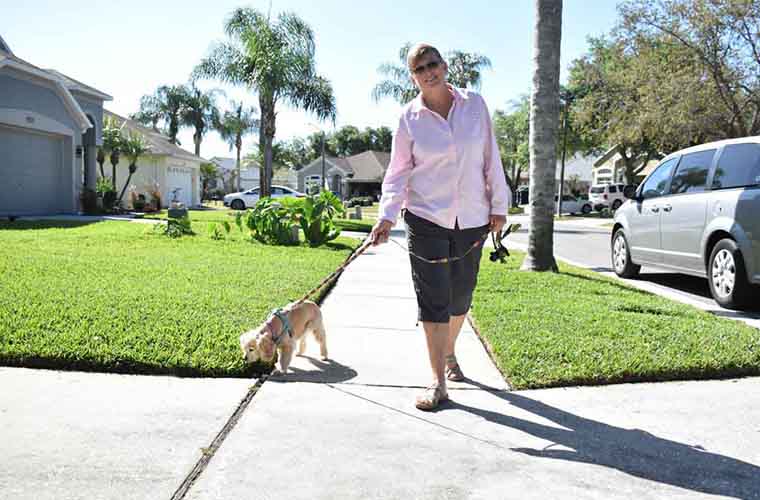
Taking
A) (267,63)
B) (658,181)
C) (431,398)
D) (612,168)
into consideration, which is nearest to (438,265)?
(431,398)

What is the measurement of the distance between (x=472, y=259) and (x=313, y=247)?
8.76 metres

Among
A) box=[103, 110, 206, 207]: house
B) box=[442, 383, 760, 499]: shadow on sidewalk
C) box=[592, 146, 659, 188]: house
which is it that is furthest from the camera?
box=[592, 146, 659, 188]: house

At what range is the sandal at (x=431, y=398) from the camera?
3559 millimetres

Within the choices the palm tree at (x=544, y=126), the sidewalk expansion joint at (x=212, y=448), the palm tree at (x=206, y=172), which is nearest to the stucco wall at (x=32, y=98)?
the palm tree at (x=544, y=126)

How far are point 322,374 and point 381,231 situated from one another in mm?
1079

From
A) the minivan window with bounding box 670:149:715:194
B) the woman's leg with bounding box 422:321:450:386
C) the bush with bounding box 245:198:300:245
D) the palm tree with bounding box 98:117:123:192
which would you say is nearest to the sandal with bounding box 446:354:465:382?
the woman's leg with bounding box 422:321:450:386

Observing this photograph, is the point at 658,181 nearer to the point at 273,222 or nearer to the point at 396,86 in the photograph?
the point at 273,222

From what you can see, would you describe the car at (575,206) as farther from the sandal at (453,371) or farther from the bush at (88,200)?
the sandal at (453,371)

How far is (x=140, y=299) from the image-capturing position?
5953 mm

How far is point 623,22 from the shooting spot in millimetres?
24734

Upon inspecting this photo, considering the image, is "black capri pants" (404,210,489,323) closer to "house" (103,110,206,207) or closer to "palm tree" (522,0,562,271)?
"palm tree" (522,0,562,271)

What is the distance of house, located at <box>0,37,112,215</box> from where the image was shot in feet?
59.2

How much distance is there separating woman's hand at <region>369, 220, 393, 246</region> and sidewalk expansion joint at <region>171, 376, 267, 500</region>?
44.0 inches

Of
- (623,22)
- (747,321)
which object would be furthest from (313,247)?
(623,22)
